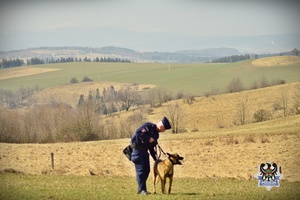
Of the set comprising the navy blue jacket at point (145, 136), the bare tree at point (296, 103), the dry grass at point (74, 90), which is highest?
the navy blue jacket at point (145, 136)

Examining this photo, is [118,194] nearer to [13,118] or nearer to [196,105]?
[13,118]

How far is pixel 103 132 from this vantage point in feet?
172

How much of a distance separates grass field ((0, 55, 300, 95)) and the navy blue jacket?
6675 centimetres

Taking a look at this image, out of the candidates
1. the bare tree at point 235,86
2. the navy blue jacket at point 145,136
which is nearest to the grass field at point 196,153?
the navy blue jacket at point 145,136

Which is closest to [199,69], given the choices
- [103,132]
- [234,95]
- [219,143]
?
[234,95]

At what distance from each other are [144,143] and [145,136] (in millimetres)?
189

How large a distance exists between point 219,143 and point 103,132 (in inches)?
856

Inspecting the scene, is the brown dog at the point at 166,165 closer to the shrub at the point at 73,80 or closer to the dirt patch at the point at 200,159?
the dirt patch at the point at 200,159

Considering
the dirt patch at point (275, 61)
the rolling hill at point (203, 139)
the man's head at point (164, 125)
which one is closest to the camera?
the man's head at point (164, 125)

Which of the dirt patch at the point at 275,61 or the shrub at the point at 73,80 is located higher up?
the dirt patch at the point at 275,61

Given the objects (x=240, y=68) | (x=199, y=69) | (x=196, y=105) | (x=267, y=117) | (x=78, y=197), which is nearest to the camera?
(x=78, y=197)

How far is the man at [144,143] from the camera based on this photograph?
10.5 metres

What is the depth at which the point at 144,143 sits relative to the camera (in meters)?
10.6

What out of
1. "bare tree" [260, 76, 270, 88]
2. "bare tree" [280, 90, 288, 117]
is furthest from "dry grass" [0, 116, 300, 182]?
"bare tree" [260, 76, 270, 88]
